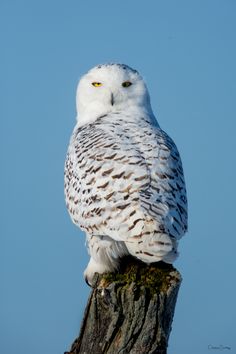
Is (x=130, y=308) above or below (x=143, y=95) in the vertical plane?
below

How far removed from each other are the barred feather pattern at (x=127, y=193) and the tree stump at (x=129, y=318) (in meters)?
0.53

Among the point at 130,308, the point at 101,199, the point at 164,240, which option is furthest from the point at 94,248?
the point at 130,308

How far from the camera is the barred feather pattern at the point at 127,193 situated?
6.36m

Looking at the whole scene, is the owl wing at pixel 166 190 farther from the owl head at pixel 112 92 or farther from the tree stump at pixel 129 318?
the owl head at pixel 112 92

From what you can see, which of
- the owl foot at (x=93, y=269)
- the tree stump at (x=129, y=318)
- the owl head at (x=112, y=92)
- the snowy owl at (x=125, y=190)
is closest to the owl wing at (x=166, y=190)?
the snowy owl at (x=125, y=190)

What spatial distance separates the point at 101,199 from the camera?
22.6 ft

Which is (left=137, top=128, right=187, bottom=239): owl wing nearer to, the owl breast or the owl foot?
the owl breast

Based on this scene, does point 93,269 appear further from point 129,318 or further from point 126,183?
point 129,318

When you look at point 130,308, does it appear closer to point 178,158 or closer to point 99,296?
point 99,296

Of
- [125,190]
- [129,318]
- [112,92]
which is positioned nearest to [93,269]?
[125,190]

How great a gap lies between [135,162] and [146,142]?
0.53 m

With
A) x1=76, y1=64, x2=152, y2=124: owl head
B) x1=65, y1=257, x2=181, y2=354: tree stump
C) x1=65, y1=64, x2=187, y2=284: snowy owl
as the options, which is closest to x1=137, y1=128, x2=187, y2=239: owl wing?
x1=65, y1=64, x2=187, y2=284: snowy owl

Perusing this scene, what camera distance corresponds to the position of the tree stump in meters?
5.54

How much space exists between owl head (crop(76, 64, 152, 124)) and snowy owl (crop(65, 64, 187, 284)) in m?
0.21
